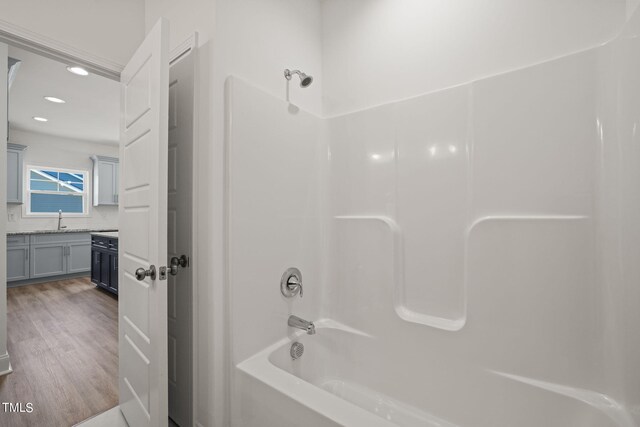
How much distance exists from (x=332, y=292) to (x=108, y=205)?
6.13 metres

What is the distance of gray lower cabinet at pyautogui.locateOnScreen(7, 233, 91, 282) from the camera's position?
14.4 feet

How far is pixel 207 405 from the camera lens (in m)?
1.33

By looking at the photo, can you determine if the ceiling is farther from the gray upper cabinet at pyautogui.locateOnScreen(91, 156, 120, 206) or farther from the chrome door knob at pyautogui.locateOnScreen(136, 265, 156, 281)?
the chrome door knob at pyautogui.locateOnScreen(136, 265, 156, 281)

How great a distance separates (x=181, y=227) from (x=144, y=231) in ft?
0.74

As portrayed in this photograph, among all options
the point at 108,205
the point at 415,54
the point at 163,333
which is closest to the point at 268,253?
the point at 163,333

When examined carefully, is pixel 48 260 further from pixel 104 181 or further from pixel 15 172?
pixel 104 181

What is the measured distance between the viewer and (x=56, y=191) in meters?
5.42

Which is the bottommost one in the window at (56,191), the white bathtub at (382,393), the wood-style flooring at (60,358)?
the wood-style flooring at (60,358)

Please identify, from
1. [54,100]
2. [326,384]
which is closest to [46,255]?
[54,100]

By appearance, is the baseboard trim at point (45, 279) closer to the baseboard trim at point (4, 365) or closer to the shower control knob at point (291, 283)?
the baseboard trim at point (4, 365)

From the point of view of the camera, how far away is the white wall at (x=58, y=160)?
4.93 meters

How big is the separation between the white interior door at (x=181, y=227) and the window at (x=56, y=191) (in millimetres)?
5667

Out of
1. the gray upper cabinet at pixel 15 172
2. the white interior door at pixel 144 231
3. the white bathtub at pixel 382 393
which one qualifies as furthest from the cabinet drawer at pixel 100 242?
the white bathtub at pixel 382 393

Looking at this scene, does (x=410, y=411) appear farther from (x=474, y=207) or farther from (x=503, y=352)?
(x=474, y=207)
